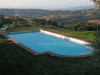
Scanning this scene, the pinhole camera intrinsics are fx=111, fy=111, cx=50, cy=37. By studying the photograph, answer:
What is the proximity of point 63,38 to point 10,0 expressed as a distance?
646 inches

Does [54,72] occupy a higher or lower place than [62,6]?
lower

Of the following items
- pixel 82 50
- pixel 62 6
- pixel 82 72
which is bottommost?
pixel 82 50

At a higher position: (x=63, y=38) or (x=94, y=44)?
(x=94, y=44)

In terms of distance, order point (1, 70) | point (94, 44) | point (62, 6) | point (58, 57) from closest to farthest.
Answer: point (94, 44) → point (1, 70) → point (58, 57) → point (62, 6)

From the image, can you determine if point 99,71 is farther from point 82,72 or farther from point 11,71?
point 11,71

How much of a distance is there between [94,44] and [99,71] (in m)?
1.35

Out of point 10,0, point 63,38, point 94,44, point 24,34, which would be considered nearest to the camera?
point 94,44

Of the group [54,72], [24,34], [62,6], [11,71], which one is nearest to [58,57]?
[54,72]

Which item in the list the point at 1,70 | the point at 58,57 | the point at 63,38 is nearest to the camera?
the point at 1,70

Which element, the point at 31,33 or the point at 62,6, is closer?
the point at 31,33

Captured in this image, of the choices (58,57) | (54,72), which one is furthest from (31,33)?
(54,72)

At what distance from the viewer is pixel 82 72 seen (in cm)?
368

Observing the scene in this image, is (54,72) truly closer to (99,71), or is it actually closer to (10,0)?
(99,71)

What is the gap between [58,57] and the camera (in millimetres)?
5469
